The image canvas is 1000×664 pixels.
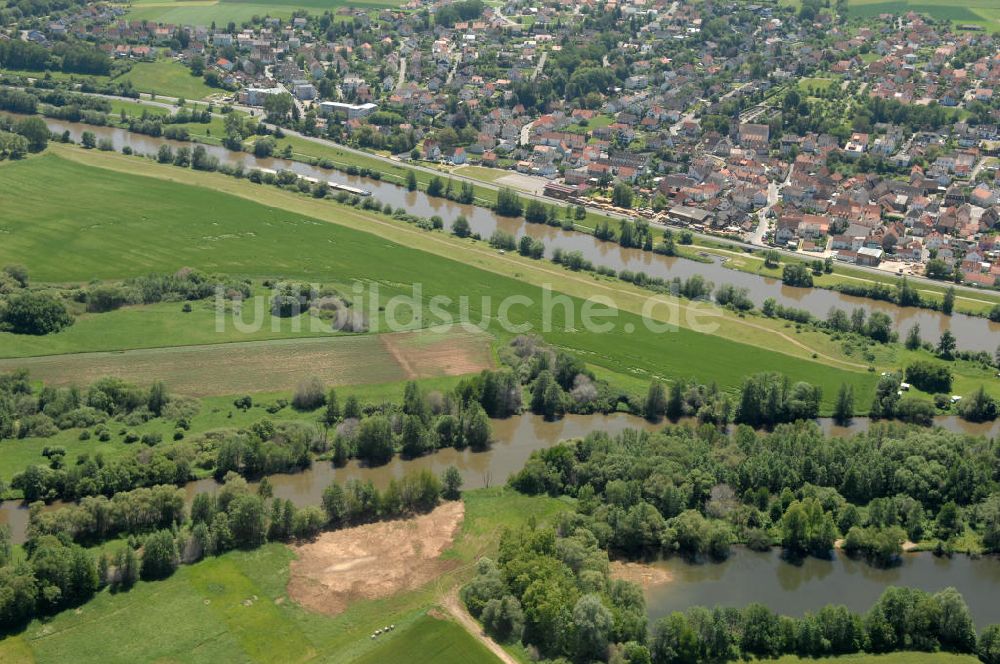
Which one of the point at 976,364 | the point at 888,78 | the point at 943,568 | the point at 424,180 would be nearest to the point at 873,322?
the point at 976,364

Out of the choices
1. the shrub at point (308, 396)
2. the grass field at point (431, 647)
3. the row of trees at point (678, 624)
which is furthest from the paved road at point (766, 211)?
the grass field at point (431, 647)

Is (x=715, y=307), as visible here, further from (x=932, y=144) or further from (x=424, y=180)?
(x=932, y=144)

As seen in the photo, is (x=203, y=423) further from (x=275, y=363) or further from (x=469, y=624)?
(x=469, y=624)

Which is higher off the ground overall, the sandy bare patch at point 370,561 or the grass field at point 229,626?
the sandy bare patch at point 370,561

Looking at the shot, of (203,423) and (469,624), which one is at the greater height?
(203,423)

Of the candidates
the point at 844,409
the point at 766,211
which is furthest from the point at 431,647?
the point at 766,211

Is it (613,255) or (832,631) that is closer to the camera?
(832,631)

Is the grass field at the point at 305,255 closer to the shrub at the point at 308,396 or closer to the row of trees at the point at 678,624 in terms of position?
the shrub at the point at 308,396
